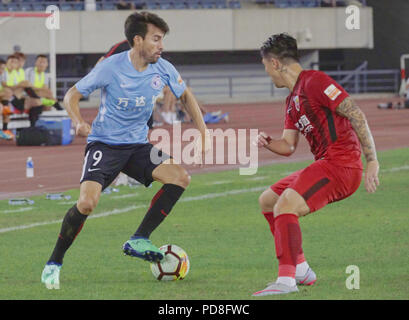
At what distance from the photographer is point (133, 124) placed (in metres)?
8.41

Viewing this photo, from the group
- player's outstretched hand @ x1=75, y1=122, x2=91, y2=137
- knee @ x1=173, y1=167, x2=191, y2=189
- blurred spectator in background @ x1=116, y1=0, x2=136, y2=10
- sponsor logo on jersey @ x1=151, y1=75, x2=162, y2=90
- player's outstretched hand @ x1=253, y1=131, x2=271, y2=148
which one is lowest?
knee @ x1=173, y1=167, x2=191, y2=189

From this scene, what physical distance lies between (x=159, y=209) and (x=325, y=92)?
1843 mm

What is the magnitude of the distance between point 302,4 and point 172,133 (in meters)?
20.9

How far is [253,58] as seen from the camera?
46.8 metres

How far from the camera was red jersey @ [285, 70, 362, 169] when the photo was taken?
23.5 ft

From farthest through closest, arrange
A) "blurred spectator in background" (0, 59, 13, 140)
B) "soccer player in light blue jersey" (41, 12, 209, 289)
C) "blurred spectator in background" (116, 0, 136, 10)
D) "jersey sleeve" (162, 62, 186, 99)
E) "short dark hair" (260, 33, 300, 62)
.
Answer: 1. "blurred spectator in background" (116, 0, 136, 10)
2. "blurred spectator in background" (0, 59, 13, 140)
3. "jersey sleeve" (162, 62, 186, 99)
4. "soccer player in light blue jersey" (41, 12, 209, 289)
5. "short dark hair" (260, 33, 300, 62)

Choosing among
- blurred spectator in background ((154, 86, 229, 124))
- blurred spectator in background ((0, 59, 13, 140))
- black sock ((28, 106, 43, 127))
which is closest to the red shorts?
blurred spectator in background ((0, 59, 13, 140))

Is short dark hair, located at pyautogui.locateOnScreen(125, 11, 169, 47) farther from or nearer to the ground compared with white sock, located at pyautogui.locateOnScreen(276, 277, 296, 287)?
farther from the ground

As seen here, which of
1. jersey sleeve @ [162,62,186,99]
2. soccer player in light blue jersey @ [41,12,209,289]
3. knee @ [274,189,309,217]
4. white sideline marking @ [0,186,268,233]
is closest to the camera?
knee @ [274,189,309,217]

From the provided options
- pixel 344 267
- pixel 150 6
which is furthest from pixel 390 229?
pixel 150 6

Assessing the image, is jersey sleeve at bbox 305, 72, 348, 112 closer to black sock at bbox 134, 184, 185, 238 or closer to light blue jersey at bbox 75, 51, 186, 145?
light blue jersey at bbox 75, 51, 186, 145

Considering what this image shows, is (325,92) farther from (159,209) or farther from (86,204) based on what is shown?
(86,204)

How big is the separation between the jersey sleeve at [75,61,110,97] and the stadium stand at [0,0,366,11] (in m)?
34.1

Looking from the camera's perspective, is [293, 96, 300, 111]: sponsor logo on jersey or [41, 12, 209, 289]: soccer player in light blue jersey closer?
[293, 96, 300, 111]: sponsor logo on jersey
